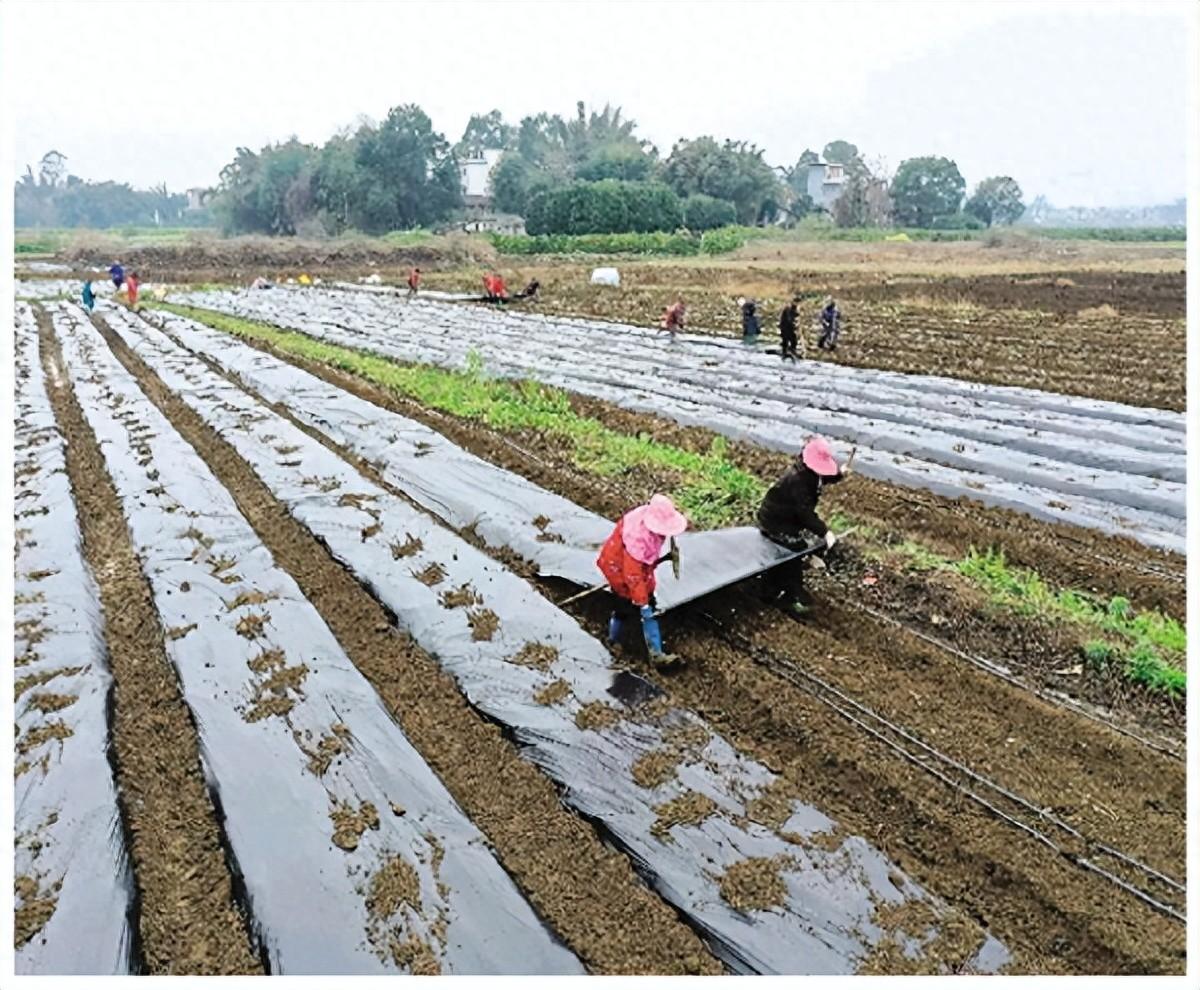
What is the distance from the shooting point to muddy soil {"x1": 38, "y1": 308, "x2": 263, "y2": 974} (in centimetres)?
379

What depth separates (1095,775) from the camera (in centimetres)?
477

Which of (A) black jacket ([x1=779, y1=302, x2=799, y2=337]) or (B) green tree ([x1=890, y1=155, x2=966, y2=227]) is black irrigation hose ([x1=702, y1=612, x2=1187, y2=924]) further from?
(B) green tree ([x1=890, y1=155, x2=966, y2=227])

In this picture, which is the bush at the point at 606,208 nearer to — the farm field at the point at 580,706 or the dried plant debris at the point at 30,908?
the farm field at the point at 580,706

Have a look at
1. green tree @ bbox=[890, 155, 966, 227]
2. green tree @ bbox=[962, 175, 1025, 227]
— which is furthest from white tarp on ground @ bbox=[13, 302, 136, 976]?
green tree @ bbox=[962, 175, 1025, 227]

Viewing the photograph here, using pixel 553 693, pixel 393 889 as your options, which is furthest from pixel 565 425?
pixel 393 889

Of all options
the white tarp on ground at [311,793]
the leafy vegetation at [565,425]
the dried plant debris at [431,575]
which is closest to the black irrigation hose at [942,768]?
the dried plant debris at [431,575]

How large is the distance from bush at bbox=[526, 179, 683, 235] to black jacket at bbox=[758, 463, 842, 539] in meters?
51.0

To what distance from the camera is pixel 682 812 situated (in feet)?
14.4

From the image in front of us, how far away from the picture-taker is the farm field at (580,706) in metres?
3.84

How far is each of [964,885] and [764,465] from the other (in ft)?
21.1

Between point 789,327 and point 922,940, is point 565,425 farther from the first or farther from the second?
point 922,940

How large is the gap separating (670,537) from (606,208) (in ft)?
173

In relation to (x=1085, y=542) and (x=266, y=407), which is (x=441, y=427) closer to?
(x=266, y=407)

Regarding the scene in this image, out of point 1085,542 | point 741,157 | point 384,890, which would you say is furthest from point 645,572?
point 741,157
